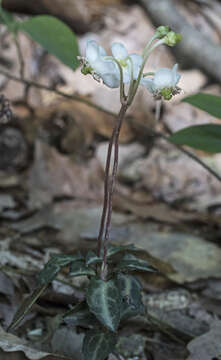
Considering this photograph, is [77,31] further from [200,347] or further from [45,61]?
[200,347]

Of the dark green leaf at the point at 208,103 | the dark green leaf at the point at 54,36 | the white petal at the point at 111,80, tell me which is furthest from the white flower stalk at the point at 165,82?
the dark green leaf at the point at 54,36

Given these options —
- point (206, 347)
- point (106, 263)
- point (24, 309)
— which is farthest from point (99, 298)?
point (206, 347)

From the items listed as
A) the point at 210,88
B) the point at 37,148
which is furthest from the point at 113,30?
the point at 37,148

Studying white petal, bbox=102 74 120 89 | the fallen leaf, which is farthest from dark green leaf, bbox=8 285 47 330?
white petal, bbox=102 74 120 89

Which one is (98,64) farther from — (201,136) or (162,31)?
(201,136)

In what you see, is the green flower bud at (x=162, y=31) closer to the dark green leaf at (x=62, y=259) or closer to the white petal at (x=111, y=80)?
the white petal at (x=111, y=80)

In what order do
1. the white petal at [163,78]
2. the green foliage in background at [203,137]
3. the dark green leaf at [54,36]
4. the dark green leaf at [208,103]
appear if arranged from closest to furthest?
the white petal at [163,78] < the dark green leaf at [208,103] < the green foliage in background at [203,137] < the dark green leaf at [54,36]
